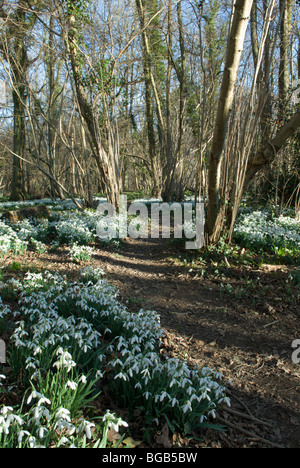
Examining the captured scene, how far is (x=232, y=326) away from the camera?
363cm

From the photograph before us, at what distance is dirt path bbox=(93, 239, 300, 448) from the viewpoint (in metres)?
2.20

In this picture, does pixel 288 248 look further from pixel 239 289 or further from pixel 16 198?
pixel 16 198

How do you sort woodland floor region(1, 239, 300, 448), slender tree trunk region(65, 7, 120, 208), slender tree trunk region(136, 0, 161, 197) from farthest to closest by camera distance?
1. slender tree trunk region(136, 0, 161, 197)
2. slender tree trunk region(65, 7, 120, 208)
3. woodland floor region(1, 239, 300, 448)

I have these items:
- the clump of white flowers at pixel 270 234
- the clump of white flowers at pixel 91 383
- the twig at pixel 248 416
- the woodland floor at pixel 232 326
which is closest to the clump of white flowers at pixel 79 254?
the woodland floor at pixel 232 326

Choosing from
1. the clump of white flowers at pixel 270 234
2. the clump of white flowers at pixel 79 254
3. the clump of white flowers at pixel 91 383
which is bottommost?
the clump of white flowers at pixel 91 383

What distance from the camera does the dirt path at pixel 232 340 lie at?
220cm

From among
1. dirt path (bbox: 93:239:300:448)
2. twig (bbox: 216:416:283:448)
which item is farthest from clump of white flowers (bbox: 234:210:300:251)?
twig (bbox: 216:416:283:448)

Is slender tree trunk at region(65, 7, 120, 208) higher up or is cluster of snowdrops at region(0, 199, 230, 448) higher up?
slender tree trunk at region(65, 7, 120, 208)

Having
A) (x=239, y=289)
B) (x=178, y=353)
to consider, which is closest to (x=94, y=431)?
(x=178, y=353)

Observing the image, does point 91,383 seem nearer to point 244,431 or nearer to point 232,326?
point 244,431

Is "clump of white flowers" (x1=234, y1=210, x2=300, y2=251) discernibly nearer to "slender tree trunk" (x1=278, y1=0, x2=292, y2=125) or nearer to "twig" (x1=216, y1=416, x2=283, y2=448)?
"slender tree trunk" (x1=278, y1=0, x2=292, y2=125)

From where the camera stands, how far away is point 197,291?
4.60 meters

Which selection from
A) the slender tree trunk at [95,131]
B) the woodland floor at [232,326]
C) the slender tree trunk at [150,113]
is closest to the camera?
the woodland floor at [232,326]

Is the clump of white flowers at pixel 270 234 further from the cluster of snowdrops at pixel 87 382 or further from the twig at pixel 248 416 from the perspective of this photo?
the twig at pixel 248 416
